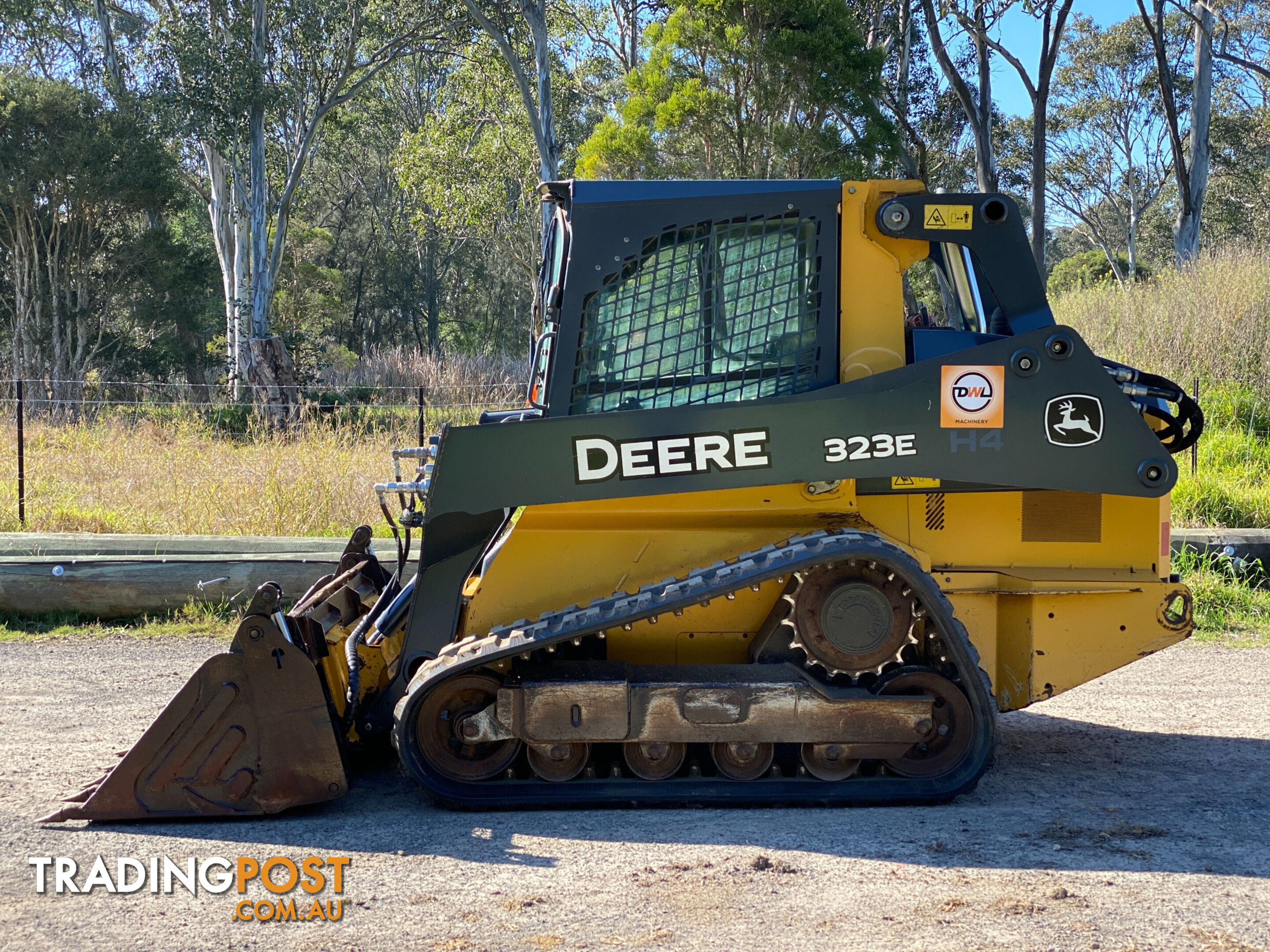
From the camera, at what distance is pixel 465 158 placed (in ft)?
97.1

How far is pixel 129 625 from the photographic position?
26.9 ft

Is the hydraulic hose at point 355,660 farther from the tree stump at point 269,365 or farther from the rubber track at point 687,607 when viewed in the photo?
the tree stump at point 269,365

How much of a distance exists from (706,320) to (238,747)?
2.45 metres

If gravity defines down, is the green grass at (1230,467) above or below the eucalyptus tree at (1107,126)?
below

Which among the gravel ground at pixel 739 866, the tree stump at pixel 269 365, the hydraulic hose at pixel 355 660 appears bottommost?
the gravel ground at pixel 739 866

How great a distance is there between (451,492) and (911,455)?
5.89ft

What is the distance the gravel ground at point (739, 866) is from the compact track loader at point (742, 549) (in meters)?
0.21

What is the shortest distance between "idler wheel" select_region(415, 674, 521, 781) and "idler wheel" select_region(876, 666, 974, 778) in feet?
4.95

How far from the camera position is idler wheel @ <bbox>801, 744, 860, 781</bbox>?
4.49 metres

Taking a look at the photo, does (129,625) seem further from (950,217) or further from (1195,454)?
(1195,454)

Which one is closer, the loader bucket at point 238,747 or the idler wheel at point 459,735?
the loader bucket at point 238,747

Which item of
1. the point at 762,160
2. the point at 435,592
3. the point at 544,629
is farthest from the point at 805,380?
the point at 762,160

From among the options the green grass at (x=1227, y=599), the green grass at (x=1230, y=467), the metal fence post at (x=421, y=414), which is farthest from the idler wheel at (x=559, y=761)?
the green grass at (x=1230, y=467)

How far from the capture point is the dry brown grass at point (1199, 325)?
1367 cm
